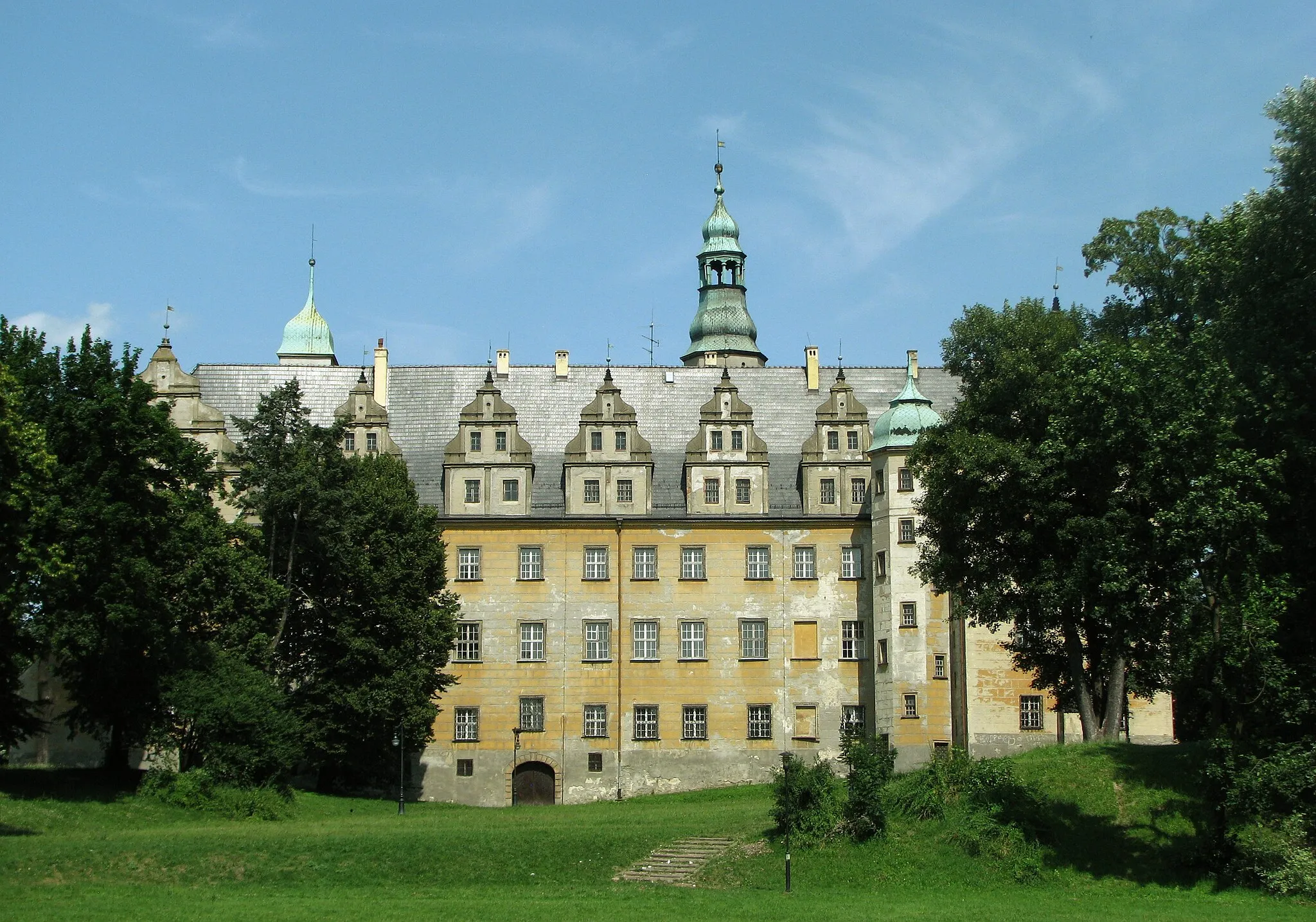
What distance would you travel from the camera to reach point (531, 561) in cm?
5847

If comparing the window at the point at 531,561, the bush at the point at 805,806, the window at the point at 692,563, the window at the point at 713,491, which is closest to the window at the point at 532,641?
the window at the point at 531,561

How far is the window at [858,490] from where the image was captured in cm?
5925

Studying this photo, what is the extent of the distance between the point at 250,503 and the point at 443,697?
11.6m

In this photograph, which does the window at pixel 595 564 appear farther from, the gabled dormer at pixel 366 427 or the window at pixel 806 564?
the gabled dormer at pixel 366 427

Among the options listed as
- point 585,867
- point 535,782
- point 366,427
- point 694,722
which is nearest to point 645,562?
point 694,722

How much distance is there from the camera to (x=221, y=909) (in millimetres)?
31188

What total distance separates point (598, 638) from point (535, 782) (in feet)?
17.0

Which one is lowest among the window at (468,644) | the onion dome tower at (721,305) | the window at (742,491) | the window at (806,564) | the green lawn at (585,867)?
the green lawn at (585,867)

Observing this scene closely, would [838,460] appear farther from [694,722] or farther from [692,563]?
[694,722]

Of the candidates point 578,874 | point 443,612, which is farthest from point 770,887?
point 443,612

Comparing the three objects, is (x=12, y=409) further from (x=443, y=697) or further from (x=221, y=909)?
(x=443, y=697)

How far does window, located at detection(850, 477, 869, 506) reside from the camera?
59.2 meters

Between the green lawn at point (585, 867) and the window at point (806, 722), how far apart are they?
14686 mm

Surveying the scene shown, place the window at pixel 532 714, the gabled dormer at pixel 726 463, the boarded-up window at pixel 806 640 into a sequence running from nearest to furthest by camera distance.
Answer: the window at pixel 532 714 < the boarded-up window at pixel 806 640 < the gabled dormer at pixel 726 463
